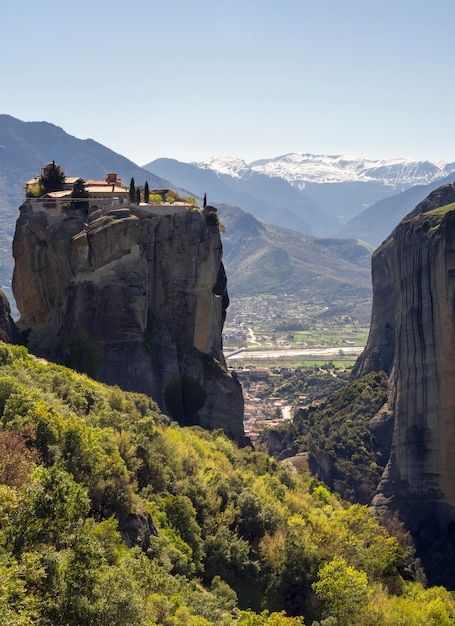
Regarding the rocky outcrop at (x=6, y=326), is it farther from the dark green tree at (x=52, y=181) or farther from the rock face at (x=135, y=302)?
the dark green tree at (x=52, y=181)

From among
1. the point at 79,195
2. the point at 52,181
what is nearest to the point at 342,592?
the point at 79,195

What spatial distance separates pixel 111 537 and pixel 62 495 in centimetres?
572

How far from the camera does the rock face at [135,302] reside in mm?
66750

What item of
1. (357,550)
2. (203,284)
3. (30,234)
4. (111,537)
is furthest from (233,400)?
(111,537)

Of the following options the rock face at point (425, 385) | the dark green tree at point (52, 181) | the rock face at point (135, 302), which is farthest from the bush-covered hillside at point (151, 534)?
the rock face at point (425, 385)

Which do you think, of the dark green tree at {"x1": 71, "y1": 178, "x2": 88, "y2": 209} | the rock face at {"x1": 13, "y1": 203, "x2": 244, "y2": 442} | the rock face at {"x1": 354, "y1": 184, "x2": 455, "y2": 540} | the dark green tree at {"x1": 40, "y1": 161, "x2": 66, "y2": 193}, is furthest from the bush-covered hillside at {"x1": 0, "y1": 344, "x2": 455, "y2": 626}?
the rock face at {"x1": 354, "y1": 184, "x2": 455, "y2": 540}

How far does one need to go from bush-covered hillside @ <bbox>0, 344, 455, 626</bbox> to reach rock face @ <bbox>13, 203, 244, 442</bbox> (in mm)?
8166

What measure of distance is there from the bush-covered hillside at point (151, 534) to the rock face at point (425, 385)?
1213 inches

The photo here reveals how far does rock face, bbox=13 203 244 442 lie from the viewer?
6675 cm

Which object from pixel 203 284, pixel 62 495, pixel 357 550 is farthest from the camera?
pixel 203 284

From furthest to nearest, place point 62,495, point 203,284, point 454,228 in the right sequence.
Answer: point 454,228, point 203,284, point 62,495

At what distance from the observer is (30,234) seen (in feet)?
230

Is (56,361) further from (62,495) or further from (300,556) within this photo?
(62,495)

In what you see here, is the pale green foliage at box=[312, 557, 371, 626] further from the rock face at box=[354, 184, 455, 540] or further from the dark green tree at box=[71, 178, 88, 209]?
the rock face at box=[354, 184, 455, 540]
